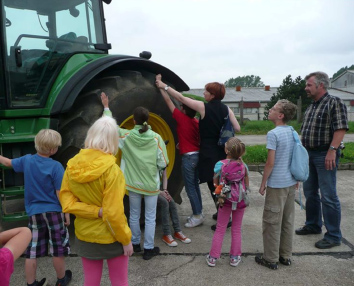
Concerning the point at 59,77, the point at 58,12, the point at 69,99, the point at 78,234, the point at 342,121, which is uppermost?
the point at 58,12

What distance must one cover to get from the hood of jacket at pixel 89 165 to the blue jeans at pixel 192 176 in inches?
67.6

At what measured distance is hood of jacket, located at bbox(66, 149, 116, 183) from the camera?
6.40 ft

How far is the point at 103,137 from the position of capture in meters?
2.04

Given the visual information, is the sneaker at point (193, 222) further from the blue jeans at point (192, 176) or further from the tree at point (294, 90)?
the tree at point (294, 90)

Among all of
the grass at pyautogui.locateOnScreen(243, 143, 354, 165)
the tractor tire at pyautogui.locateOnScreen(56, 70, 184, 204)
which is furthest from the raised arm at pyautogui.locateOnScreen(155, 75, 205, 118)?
the grass at pyautogui.locateOnScreen(243, 143, 354, 165)

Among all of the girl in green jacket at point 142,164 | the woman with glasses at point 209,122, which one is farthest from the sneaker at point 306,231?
the girl in green jacket at point 142,164

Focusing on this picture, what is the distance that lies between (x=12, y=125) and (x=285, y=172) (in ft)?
8.10

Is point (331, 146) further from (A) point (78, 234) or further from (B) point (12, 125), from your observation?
(B) point (12, 125)

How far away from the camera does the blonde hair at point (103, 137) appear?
204 cm

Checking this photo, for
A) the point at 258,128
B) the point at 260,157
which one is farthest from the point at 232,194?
the point at 258,128

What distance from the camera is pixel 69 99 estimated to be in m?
2.99

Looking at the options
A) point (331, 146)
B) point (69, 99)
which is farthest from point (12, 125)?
point (331, 146)

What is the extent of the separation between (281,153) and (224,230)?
2.82 ft

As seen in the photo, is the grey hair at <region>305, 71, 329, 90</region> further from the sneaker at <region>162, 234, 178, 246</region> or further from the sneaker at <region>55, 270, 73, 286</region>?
the sneaker at <region>55, 270, 73, 286</region>
